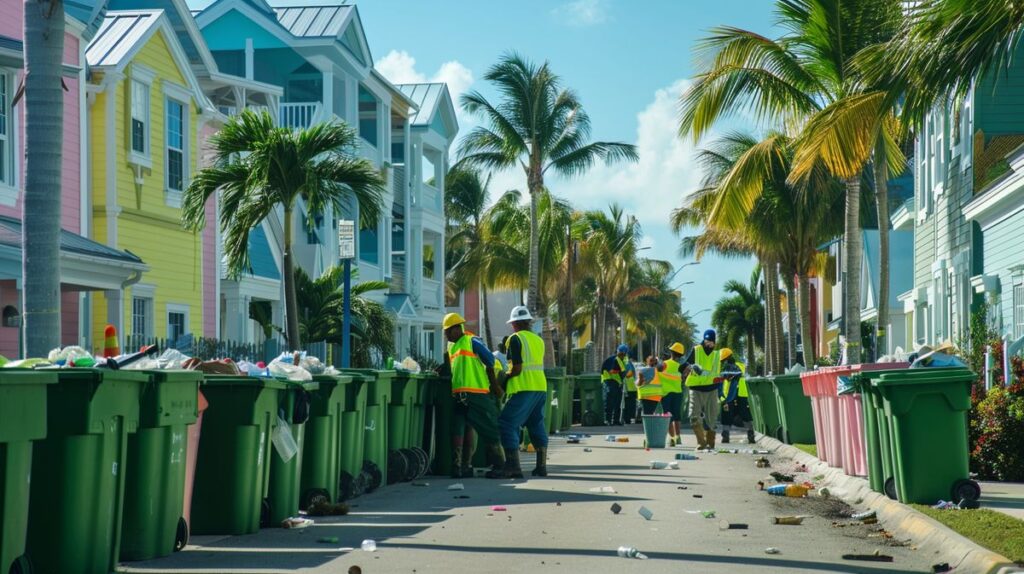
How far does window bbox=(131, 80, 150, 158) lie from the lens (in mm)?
23644

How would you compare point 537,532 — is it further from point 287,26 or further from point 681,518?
point 287,26

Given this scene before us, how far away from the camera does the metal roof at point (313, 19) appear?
34.5 metres

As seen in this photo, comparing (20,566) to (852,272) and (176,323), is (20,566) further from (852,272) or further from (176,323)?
(176,323)

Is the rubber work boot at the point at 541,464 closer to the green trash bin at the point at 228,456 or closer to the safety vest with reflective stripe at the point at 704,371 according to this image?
the safety vest with reflective stripe at the point at 704,371

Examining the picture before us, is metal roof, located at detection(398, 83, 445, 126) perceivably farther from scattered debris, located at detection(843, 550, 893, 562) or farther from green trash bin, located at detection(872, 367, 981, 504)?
scattered debris, located at detection(843, 550, 893, 562)

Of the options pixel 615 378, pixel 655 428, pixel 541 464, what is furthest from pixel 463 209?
pixel 541 464

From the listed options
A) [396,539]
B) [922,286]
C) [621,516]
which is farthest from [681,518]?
[922,286]

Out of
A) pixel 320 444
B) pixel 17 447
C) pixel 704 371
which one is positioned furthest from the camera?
pixel 704 371

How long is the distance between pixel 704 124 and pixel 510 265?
2827 cm

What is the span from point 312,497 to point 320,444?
45cm

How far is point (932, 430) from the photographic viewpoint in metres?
11.0

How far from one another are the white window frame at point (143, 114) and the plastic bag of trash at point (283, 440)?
13815 millimetres

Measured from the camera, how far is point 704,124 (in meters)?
21.4

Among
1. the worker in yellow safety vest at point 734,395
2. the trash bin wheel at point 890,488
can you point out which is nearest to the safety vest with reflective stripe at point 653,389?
the worker in yellow safety vest at point 734,395
